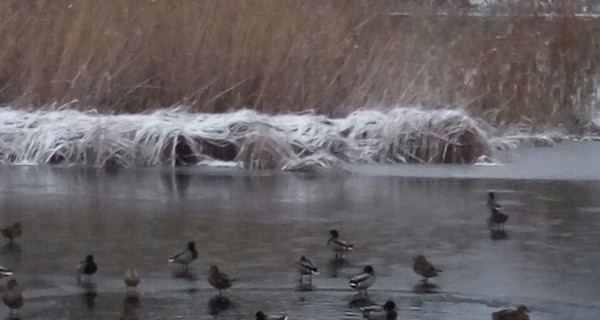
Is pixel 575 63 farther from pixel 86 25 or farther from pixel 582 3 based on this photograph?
pixel 86 25

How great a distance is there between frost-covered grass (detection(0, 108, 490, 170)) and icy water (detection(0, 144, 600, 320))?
424 mm

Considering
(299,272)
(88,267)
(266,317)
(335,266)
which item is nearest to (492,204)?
(335,266)

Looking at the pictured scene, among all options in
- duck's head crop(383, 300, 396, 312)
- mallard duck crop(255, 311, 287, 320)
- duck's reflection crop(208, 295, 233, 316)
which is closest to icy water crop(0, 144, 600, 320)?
duck's reflection crop(208, 295, 233, 316)

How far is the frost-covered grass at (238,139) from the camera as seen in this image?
1210 centimetres

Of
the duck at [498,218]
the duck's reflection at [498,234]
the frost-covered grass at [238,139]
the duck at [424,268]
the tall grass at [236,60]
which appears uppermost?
the tall grass at [236,60]

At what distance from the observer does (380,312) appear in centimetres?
583

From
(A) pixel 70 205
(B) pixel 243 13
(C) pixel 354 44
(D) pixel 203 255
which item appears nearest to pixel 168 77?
(B) pixel 243 13

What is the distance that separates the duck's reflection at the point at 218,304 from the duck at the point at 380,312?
2.39 feet

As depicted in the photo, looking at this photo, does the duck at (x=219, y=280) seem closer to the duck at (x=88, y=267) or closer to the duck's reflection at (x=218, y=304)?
the duck's reflection at (x=218, y=304)

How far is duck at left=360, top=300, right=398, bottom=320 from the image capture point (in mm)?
5820

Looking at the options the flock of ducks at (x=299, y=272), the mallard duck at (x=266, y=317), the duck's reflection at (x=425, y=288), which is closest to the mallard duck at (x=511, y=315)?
the flock of ducks at (x=299, y=272)

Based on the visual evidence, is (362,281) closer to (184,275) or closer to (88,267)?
(184,275)

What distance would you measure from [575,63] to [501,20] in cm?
161

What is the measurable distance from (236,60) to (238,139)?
169 cm
